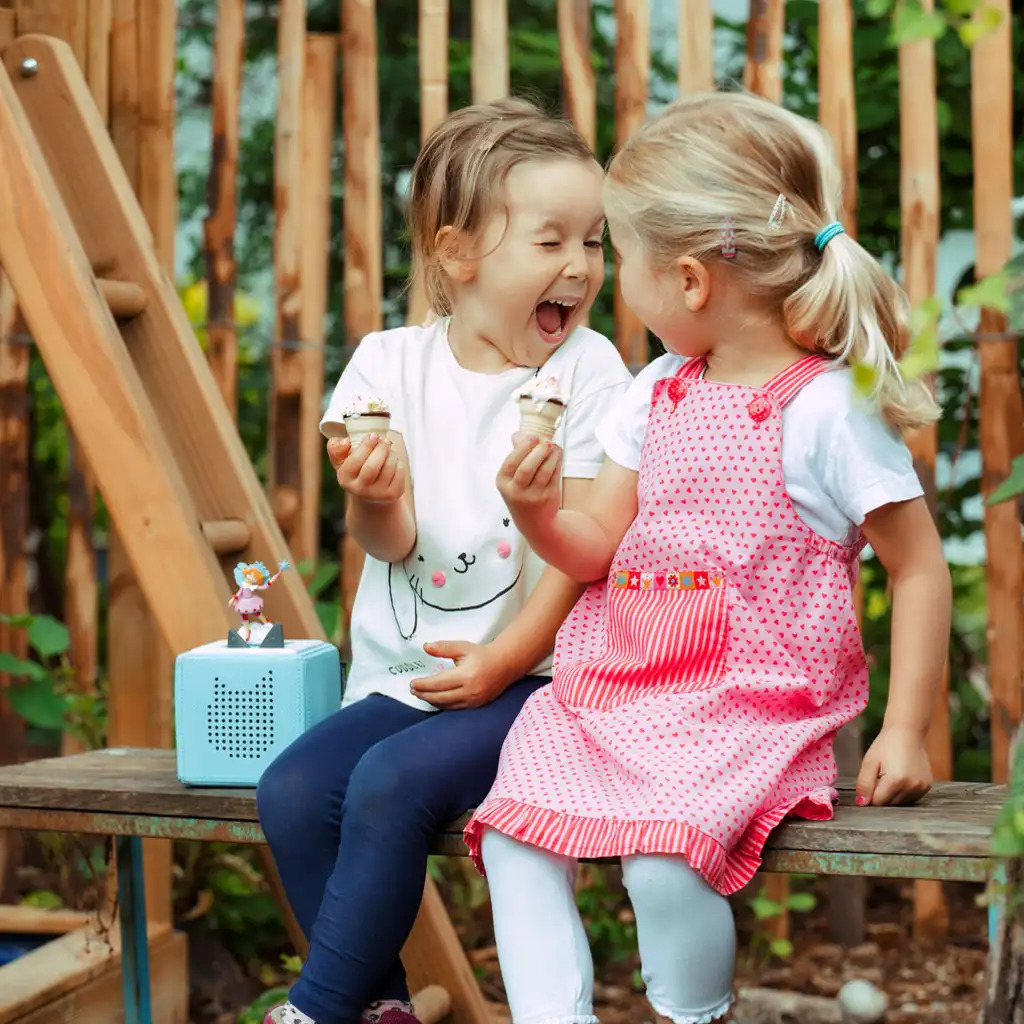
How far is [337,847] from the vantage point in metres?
2.11

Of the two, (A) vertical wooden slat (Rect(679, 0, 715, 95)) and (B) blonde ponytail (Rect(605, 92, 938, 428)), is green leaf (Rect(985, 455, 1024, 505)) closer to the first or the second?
(B) blonde ponytail (Rect(605, 92, 938, 428))

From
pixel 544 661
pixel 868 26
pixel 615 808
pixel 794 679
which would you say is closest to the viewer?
pixel 615 808

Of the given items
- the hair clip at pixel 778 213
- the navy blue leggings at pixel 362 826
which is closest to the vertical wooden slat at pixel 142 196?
the navy blue leggings at pixel 362 826

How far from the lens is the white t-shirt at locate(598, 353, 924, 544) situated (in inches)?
80.1

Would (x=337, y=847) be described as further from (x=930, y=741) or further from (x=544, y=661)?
(x=930, y=741)

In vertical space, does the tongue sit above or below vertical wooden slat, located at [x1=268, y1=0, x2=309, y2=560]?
below

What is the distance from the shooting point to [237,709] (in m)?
2.28

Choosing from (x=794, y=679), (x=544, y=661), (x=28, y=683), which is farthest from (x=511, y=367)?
(x=28, y=683)

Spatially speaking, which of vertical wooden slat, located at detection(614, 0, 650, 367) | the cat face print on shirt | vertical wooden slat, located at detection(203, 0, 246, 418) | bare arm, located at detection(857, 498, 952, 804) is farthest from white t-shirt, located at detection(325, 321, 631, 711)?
vertical wooden slat, located at detection(203, 0, 246, 418)

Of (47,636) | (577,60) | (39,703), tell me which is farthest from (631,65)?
(39,703)

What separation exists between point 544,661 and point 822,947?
1.44 metres

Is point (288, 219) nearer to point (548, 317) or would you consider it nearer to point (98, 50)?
point (98, 50)

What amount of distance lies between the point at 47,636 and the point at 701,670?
6.22 feet

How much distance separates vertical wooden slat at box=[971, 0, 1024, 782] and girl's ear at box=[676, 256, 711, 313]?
1107 millimetres
